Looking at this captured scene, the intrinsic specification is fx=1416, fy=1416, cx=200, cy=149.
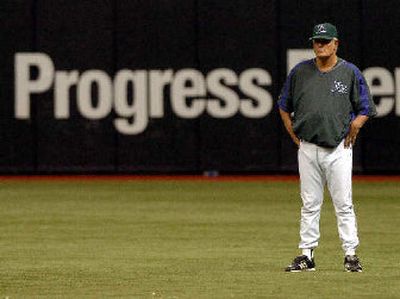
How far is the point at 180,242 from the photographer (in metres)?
14.1

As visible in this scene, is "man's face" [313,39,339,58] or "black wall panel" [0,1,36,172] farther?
"black wall panel" [0,1,36,172]

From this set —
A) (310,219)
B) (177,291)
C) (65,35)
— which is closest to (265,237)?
(310,219)

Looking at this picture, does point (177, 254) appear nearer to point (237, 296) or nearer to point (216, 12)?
point (237, 296)

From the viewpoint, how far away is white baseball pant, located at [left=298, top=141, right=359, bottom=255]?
36.4 ft

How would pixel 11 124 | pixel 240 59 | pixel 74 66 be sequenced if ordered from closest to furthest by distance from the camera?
pixel 240 59
pixel 74 66
pixel 11 124

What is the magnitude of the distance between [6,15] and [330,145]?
14032 mm

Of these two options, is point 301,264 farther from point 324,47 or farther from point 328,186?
point 324,47

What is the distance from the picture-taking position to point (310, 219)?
1120 cm

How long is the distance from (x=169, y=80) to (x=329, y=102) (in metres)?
13.2

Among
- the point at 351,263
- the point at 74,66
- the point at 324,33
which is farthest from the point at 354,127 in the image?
the point at 74,66

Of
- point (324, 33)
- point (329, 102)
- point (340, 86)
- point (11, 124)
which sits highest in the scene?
point (324, 33)

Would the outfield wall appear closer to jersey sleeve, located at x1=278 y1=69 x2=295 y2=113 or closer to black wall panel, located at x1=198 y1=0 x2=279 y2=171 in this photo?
black wall panel, located at x1=198 y1=0 x2=279 y2=171

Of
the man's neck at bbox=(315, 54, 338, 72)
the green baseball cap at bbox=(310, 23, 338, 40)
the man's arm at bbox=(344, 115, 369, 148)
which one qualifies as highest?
the green baseball cap at bbox=(310, 23, 338, 40)

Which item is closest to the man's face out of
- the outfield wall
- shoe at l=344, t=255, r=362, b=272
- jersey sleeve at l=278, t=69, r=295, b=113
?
jersey sleeve at l=278, t=69, r=295, b=113
